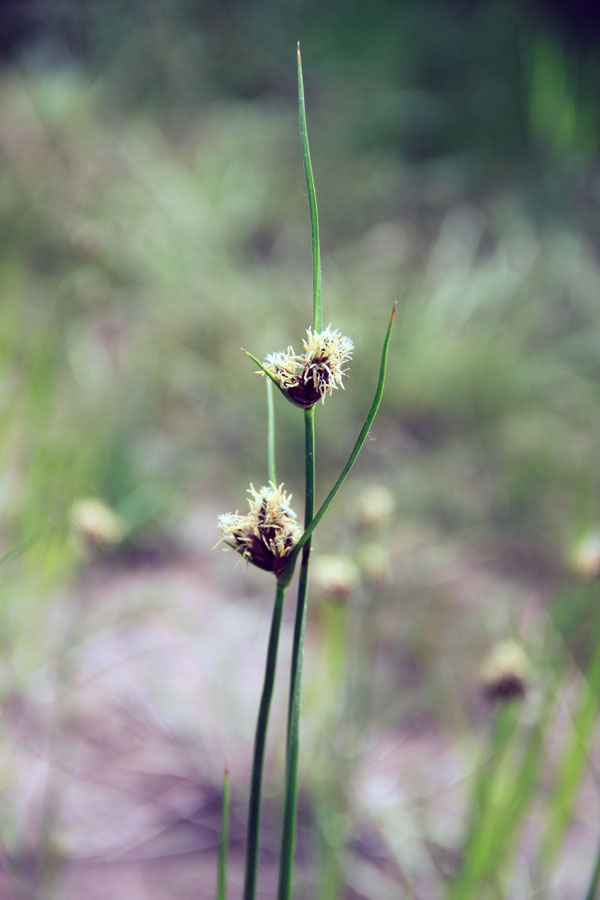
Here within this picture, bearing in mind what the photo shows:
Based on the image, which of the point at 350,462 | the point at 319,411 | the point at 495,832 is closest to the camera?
the point at 350,462

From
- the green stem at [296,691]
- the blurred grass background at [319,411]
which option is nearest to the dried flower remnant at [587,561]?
the blurred grass background at [319,411]

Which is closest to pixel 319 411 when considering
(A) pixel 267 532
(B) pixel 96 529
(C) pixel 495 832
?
(B) pixel 96 529

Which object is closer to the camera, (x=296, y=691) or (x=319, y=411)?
(x=296, y=691)

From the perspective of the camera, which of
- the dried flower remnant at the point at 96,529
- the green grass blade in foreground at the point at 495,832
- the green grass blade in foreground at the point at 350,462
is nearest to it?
the green grass blade in foreground at the point at 350,462

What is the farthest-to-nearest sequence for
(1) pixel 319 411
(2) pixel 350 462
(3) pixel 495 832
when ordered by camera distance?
(1) pixel 319 411, (3) pixel 495 832, (2) pixel 350 462

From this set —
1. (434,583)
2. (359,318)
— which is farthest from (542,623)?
(359,318)

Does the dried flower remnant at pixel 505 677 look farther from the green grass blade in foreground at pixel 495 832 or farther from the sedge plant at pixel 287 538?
the sedge plant at pixel 287 538

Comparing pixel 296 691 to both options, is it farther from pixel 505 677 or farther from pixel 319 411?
pixel 319 411
